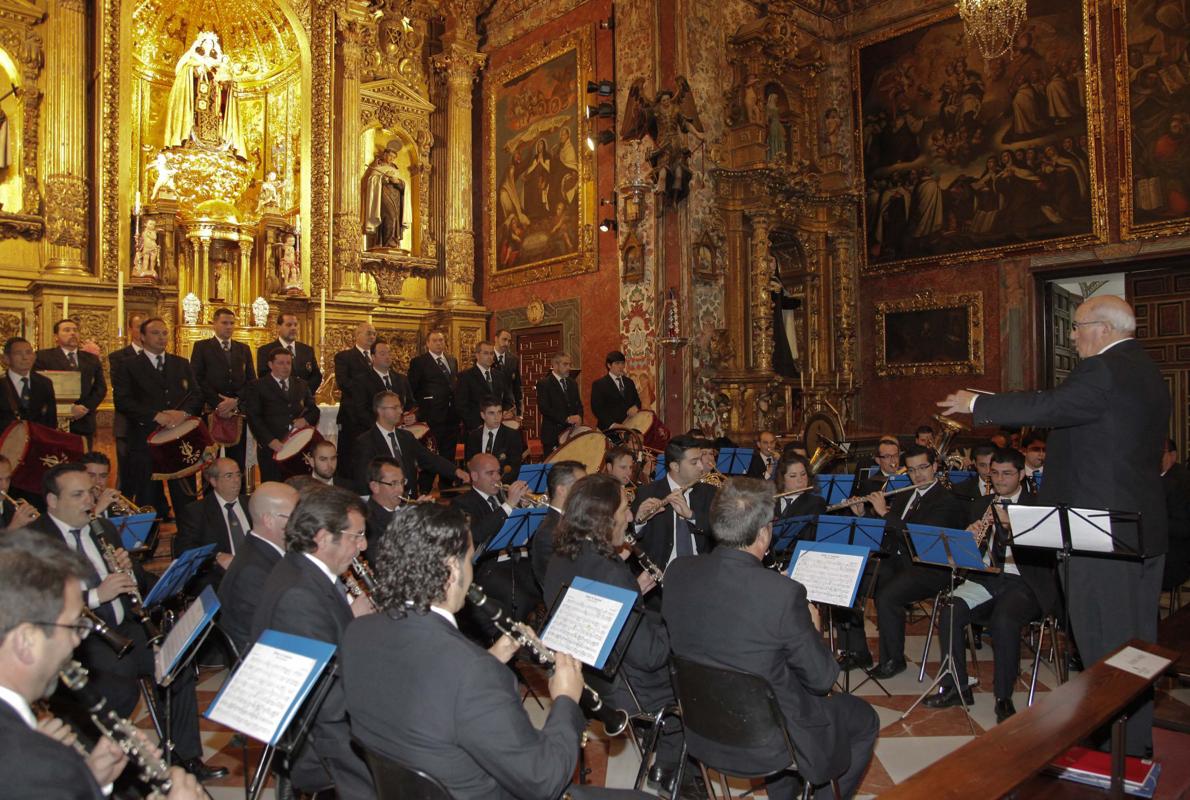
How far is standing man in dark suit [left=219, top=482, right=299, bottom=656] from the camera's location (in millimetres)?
4152

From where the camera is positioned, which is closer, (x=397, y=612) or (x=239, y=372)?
(x=397, y=612)

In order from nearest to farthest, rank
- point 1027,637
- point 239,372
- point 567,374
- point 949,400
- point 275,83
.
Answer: point 949,400, point 1027,637, point 239,372, point 567,374, point 275,83

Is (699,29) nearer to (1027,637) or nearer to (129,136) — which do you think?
(129,136)

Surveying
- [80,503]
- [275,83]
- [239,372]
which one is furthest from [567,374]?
[275,83]

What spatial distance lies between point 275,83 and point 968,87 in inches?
417

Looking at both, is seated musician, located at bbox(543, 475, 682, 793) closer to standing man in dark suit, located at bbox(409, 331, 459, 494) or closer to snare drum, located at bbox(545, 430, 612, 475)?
snare drum, located at bbox(545, 430, 612, 475)

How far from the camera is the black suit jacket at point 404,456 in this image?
765 cm

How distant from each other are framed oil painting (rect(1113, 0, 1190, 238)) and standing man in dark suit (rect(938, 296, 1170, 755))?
886cm

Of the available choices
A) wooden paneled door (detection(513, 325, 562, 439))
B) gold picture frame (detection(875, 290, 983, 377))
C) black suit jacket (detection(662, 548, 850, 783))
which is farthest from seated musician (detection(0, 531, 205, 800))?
gold picture frame (detection(875, 290, 983, 377))

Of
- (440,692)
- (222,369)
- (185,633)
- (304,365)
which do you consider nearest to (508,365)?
(304,365)

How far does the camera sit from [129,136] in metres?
12.3

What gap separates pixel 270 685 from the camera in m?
2.67

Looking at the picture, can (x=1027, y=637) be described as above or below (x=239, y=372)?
below

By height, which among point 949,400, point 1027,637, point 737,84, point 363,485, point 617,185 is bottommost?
point 1027,637
